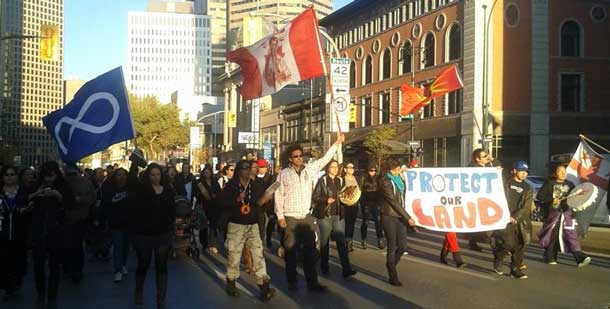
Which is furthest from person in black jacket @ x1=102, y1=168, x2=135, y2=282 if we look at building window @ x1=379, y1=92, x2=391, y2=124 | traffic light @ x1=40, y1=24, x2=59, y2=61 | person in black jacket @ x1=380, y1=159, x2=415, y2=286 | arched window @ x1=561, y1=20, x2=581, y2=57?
building window @ x1=379, y1=92, x2=391, y2=124

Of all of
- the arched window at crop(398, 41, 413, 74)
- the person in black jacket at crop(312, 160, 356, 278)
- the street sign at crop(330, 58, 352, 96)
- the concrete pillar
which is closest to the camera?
the person in black jacket at crop(312, 160, 356, 278)

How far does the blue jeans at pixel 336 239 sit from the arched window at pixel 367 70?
1769 inches

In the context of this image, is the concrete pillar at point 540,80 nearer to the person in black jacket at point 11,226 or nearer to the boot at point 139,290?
the boot at point 139,290

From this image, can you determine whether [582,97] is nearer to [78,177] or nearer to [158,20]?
[78,177]

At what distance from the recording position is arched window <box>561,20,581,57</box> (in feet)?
138

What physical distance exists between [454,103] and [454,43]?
366cm

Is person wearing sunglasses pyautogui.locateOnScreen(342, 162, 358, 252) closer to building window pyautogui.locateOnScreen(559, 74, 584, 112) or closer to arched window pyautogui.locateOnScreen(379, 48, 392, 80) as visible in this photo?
building window pyautogui.locateOnScreen(559, 74, 584, 112)

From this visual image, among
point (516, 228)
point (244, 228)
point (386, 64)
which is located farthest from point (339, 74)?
point (386, 64)

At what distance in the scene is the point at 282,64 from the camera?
14984 millimetres

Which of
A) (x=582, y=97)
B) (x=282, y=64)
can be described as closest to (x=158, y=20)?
(x=582, y=97)

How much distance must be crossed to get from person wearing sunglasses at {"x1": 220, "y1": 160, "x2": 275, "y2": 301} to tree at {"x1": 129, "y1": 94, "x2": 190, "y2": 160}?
60.6m

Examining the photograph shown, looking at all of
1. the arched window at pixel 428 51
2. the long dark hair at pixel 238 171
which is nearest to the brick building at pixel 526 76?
the arched window at pixel 428 51

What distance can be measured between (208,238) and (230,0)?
482 ft

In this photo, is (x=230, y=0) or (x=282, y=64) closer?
(x=282, y=64)
